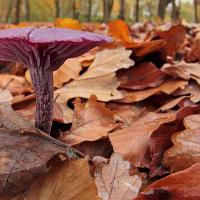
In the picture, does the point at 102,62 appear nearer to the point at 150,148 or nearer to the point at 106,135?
the point at 106,135

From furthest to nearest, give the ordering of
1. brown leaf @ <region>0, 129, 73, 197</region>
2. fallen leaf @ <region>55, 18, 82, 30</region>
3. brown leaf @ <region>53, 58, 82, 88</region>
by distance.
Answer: fallen leaf @ <region>55, 18, 82, 30</region> < brown leaf @ <region>53, 58, 82, 88</region> < brown leaf @ <region>0, 129, 73, 197</region>

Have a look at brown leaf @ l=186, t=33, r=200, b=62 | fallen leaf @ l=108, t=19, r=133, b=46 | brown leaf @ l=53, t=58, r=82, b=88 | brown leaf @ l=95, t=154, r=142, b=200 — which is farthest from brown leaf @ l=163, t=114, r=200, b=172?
fallen leaf @ l=108, t=19, r=133, b=46

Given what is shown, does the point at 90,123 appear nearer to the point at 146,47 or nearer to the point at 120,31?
the point at 146,47

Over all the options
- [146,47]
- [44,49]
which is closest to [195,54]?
[146,47]

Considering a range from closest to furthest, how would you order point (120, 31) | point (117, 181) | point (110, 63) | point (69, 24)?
1. point (117, 181)
2. point (110, 63)
3. point (120, 31)
4. point (69, 24)

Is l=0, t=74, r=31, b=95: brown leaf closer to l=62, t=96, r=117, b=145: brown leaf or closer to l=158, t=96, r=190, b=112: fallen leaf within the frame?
l=62, t=96, r=117, b=145: brown leaf

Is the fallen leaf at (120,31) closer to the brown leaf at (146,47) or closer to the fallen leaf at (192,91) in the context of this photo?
the brown leaf at (146,47)
